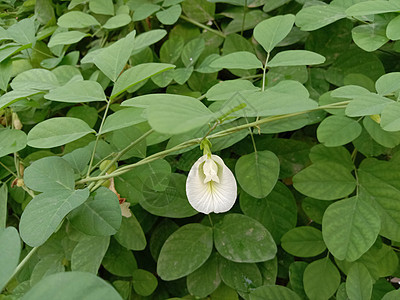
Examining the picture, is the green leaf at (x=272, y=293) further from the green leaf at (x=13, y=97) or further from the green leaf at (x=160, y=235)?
the green leaf at (x=13, y=97)

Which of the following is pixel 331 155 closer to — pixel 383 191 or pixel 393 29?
pixel 383 191

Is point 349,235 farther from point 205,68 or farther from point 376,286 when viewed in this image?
point 205,68

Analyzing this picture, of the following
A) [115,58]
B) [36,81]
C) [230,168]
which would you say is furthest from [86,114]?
[230,168]

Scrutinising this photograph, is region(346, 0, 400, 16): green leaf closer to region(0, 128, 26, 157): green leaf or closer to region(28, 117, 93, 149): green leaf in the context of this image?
region(28, 117, 93, 149): green leaf

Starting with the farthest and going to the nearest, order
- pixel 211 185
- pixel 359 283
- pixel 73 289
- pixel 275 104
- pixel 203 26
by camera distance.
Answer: pixel 203 26 → pixel 359 283 → pixel 211 185 → pixel 275 104 → pixel 73 289

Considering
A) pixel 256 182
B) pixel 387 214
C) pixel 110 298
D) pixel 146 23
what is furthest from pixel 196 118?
pixel 146 23
